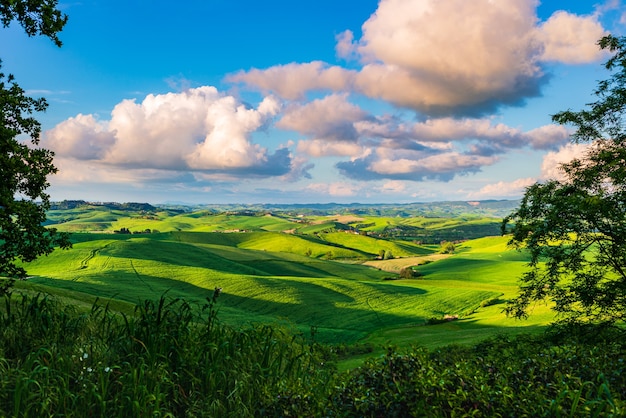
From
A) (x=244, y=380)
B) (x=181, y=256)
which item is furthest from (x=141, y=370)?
(x=181, y=256)

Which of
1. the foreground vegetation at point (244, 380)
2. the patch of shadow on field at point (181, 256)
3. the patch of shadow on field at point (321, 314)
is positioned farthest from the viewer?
the patch of shadow on field at point (181, 256)

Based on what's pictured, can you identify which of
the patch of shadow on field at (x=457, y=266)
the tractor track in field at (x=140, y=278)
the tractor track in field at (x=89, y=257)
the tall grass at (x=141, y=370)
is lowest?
the patch of shadow on field at (x=457, y=266)

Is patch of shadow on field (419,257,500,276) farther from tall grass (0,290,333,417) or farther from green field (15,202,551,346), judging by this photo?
tall grass (0,290,333,417)

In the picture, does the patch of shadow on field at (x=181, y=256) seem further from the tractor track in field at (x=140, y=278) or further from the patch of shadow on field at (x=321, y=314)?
the patch of shadow on field at (x=321, y=314)

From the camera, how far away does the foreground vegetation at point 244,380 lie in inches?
311

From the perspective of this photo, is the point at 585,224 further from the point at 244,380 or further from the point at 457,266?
the point at 457,266

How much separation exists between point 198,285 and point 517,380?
101 meters

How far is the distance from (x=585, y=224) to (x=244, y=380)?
22608 millimetres

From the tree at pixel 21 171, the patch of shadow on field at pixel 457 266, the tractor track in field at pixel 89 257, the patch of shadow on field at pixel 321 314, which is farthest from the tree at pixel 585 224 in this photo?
the patch of shadow on field at pixel 457 266

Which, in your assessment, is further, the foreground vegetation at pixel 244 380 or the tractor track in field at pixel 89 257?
the tractor track in field at pixel 89 257

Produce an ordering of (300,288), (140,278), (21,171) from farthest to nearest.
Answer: (300,288) → (140,278) → (21,171)

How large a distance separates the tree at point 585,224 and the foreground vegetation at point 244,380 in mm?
14216

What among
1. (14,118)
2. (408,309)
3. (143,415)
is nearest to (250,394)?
(143,415)

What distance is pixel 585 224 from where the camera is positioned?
24.2 metres
